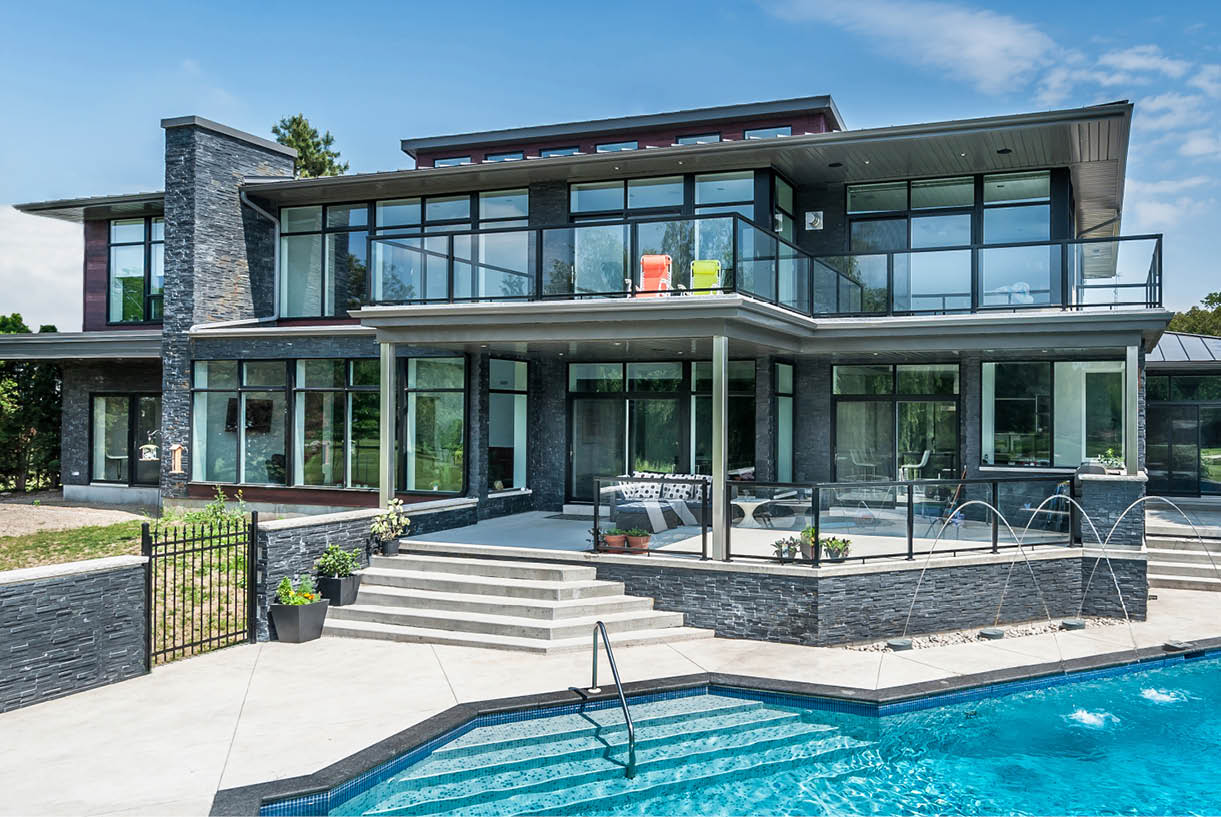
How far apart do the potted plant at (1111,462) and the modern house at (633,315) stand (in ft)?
1.19

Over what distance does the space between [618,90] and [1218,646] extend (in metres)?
27.6

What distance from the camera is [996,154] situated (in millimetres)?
14320

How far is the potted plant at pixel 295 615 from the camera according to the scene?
1067 cm

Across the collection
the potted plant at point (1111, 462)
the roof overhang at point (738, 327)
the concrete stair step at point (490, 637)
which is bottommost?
the concrete stair step at point (490, 637)

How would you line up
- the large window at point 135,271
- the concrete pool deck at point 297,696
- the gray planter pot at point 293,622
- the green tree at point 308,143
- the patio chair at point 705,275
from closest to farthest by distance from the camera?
the concrete pool deck at point 297,696 → the gray planter pot at point 293,622 → the patio chair at point 705,275 → the large window at point 135,271 → the green tree at point 308,143

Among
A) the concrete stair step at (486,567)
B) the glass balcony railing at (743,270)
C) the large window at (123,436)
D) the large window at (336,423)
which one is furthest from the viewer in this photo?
the large window at (123,436)

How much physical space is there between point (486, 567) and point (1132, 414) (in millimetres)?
9245

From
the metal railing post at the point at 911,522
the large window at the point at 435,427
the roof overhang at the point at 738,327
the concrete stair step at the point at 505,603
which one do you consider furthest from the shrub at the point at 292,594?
the metal railing post at the point at 911,522

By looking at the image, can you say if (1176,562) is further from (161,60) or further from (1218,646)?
(161,60)

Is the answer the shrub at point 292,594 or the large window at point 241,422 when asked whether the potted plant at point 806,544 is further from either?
the large window at point 241,422

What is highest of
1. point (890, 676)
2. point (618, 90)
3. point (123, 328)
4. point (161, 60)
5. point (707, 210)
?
point (618, 90)

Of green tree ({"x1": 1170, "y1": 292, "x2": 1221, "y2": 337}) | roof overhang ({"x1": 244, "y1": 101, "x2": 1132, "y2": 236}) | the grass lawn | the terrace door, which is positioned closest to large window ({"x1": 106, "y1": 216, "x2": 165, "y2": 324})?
roof overhang ({"x1": 244, "y1": 101, "x2": 1132, "y2": 236})

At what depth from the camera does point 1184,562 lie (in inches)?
560

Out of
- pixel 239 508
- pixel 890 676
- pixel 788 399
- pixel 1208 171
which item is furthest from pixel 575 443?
pixel 1208 171
